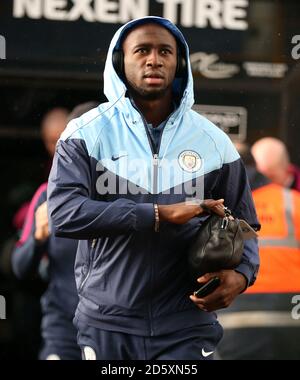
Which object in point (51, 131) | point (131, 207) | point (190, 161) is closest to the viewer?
point (131, 207)

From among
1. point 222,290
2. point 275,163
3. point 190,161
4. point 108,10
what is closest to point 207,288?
point 222,290

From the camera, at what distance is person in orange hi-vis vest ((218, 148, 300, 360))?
4156mm

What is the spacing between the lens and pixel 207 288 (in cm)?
315

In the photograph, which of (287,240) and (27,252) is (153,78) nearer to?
(27,252)

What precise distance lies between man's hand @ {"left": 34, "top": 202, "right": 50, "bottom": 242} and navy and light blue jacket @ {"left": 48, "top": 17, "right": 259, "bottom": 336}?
2.10ft

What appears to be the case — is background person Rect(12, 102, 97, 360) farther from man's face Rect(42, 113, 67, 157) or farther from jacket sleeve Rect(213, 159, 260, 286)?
jacket sleeve Rect(213, 159, 260, 286)

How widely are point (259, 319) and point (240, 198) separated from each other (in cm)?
109

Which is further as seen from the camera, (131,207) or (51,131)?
(51,131)

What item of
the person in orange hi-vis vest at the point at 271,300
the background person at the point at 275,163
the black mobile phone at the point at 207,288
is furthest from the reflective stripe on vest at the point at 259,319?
the black mobile phone at the point at 207,288

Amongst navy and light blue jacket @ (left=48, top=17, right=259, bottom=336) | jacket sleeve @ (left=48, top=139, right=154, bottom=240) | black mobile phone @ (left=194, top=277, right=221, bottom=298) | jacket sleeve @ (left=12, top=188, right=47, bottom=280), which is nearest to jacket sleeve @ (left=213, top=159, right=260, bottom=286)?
navy and light blue jacket @ (left=48, top=17, right=259, bottom=336)

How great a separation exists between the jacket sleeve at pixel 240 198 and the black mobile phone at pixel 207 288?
4.7 inches

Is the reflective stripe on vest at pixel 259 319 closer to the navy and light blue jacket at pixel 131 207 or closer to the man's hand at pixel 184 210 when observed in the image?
the navy and light blue jacket at pixel 131 207

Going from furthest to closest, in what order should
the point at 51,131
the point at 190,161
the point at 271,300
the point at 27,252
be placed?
the point at 271,300 → the point at 27,252 → the point at 51,131 → the point at 190,161

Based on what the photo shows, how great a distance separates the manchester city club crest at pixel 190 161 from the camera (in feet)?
10.8
